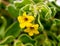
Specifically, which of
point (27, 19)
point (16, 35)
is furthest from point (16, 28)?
point (27, 19)

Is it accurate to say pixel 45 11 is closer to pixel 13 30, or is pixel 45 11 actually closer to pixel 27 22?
pixel 27 22

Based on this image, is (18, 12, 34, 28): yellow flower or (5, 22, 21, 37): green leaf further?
(5, 22, 21, 37): green leaf

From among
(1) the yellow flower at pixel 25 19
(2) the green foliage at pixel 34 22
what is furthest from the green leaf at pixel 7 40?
(1) the yellow flower at pixel 25 19

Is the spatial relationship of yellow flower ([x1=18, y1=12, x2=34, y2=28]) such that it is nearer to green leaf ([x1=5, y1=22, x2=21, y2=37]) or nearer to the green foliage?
the green foliage

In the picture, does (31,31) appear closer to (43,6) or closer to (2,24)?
(43,6)

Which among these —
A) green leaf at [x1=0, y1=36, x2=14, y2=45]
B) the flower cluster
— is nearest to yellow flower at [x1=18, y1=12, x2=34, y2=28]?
the flower cluster

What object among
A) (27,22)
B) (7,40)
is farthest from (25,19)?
(7,40)

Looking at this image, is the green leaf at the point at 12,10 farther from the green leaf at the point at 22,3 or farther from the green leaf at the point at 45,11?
the green leaf at the point at 45,11

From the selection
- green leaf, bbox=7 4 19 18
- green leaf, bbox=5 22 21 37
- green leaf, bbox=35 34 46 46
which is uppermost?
green leaf, bbox=7 4 19 18
